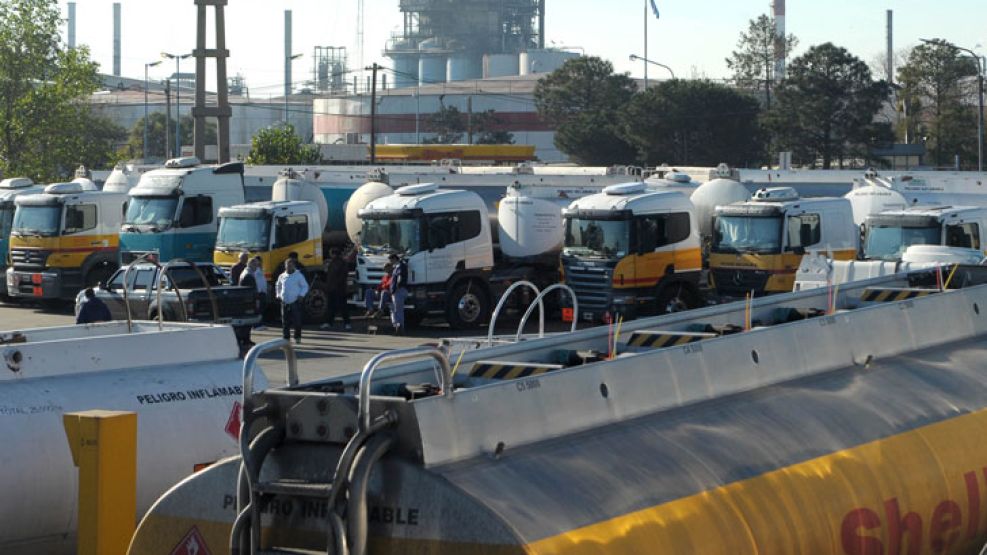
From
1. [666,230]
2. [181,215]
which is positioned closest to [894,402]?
[666,230]

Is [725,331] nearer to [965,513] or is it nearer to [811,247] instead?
[965,513]

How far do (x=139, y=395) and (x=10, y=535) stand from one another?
4.68 feet

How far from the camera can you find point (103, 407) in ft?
34.4

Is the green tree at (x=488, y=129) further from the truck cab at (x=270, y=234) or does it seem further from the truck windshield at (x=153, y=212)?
the truck cab at (x=270, y=234)

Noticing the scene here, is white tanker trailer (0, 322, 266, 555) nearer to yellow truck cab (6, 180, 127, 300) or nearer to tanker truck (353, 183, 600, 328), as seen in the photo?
tanker truck (353, 183, 600, 328)

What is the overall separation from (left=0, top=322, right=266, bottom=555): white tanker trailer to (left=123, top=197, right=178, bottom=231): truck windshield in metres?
23.7

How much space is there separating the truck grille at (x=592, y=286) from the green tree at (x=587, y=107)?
175ft

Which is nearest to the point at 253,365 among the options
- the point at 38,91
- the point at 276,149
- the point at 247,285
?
the point at 247,285

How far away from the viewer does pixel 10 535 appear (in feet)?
32.5

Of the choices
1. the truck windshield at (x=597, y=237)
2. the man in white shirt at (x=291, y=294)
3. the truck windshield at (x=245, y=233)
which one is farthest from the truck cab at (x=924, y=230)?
the truck windshield at (x=245, y=233)

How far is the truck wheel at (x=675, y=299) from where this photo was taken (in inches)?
1223

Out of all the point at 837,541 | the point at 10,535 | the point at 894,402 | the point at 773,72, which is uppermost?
the point at 773,72

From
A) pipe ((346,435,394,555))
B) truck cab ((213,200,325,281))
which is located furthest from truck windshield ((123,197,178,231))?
pipe ((346,435,394,555))

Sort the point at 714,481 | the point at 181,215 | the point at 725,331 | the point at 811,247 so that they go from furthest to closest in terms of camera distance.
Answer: the point at 181,215
the point at 811,247
the point at 725,331
the point at 714,481
